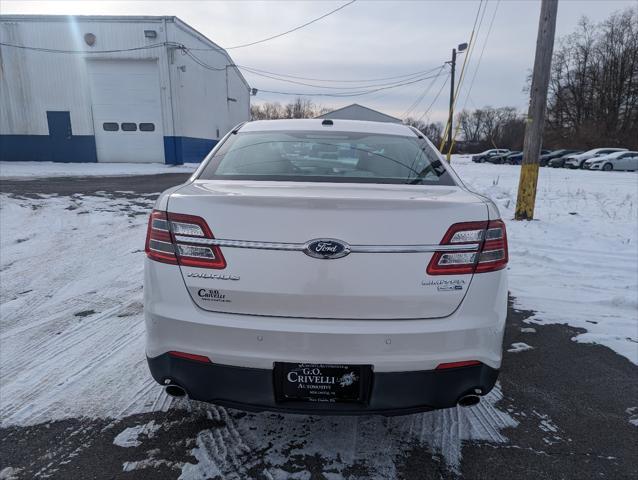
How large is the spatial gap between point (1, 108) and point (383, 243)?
2625 centimetres

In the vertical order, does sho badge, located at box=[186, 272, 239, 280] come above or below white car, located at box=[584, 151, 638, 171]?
above

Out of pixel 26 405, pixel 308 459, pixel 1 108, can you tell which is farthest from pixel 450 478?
pixel 1 108

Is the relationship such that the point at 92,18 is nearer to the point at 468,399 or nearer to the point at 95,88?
the point at 95,88

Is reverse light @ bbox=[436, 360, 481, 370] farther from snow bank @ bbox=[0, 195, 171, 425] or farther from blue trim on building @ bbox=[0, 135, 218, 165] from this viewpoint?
blue trim on building @ bbox=[0, 135, 218, 165]

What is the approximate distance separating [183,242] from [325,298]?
0.67 meters

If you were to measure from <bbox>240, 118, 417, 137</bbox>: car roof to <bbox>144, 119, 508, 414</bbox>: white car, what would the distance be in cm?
117

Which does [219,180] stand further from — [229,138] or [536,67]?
[536,67]

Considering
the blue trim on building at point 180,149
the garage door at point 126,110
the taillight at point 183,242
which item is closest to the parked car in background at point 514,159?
the blue trim on building at point 180,149

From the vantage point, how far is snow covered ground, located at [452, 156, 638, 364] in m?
3.76

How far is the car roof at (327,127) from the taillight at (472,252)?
1328 millimetres

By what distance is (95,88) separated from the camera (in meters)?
20.8

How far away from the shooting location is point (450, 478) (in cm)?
199

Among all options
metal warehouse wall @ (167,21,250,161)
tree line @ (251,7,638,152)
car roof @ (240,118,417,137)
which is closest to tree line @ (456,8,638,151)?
tree line @ (251,7,638,152)

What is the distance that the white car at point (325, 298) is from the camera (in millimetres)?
1754
